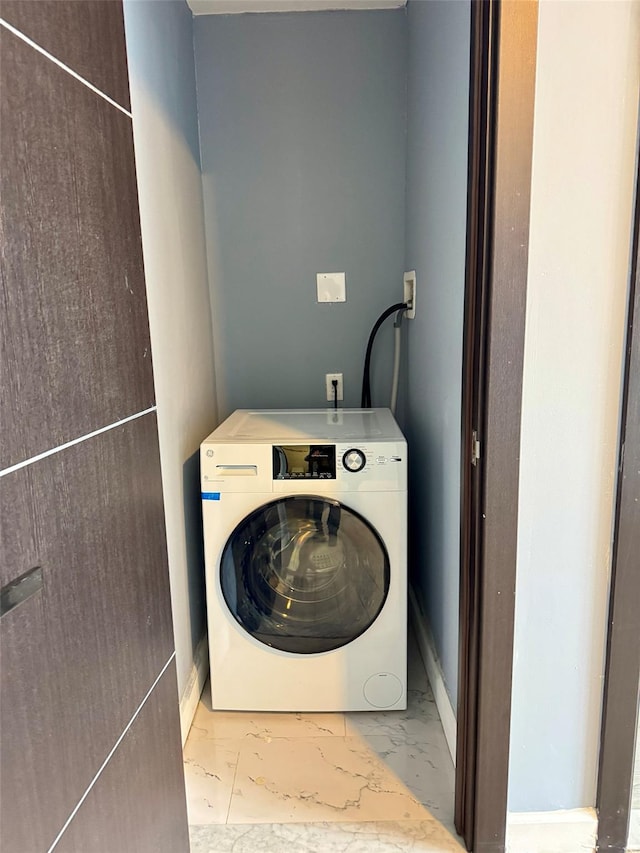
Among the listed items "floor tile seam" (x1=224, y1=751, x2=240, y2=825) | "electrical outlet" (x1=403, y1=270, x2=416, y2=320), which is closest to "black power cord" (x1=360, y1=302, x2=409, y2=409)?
"electrical outlet" (x1=403, y1=270, x2=416, y2=320)

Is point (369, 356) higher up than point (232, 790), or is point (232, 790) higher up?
point (369, 356)

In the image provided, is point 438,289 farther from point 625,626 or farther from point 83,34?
point 83,34

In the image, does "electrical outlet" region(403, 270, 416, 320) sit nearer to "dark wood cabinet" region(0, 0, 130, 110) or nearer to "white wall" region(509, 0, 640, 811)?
"white wall" region(509, 0, 640, 811)

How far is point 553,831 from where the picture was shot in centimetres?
127

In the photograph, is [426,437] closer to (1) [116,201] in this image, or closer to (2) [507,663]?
(2) [507,663]

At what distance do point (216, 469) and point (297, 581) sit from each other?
404mm

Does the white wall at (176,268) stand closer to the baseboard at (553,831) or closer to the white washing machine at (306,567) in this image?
the white washing machine at (306,567)

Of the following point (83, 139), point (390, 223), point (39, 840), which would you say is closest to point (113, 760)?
point (39, 840)

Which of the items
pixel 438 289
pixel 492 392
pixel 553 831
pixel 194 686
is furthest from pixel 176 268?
pixel 553 831

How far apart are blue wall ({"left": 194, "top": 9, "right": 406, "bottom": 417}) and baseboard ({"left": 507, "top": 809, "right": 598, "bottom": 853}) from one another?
1396 millimetres

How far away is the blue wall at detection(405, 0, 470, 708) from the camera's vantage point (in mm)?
1382

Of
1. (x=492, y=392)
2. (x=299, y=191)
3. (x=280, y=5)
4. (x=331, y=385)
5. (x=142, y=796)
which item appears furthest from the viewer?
(x=331, y=385)

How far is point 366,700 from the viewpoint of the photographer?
1.74 metres

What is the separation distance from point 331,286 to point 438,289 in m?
0.65
